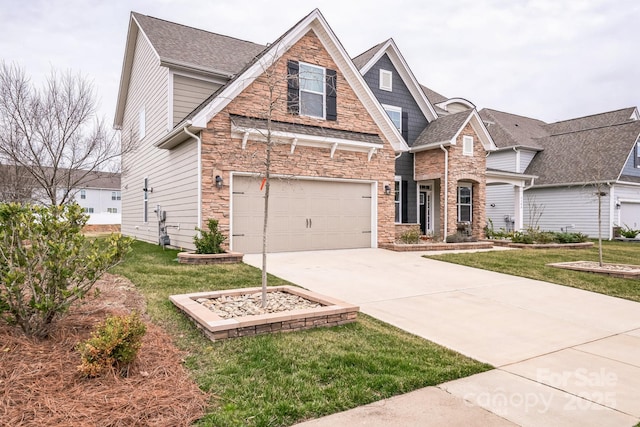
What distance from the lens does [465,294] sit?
716 cm

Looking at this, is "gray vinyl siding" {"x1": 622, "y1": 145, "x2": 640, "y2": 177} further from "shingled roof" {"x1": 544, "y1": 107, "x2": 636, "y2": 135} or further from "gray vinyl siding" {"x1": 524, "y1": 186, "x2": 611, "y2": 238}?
"shingled roof" {"x1": 544, "y1": 107, "x2": 636, "y2": 135}

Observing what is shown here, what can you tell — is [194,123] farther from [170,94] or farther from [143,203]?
[143,203]

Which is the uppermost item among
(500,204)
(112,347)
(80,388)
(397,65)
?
(397,65)

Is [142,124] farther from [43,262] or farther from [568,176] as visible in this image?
[568,176]

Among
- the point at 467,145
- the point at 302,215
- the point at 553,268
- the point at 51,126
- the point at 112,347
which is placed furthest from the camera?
the point at 467,145

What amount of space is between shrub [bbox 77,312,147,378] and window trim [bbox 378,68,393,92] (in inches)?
649

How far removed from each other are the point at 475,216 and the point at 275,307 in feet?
47.9

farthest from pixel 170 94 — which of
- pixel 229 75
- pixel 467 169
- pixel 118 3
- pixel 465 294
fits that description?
pixel 467 169

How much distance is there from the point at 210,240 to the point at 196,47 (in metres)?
8.53

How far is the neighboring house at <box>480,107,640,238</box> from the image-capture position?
21.5m

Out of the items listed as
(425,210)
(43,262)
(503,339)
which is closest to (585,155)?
(425,210)

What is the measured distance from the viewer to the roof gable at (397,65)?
57.5ft

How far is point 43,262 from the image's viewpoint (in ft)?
12.4

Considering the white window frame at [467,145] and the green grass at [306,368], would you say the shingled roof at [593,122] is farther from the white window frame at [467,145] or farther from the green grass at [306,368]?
the green grass at [306,368]
